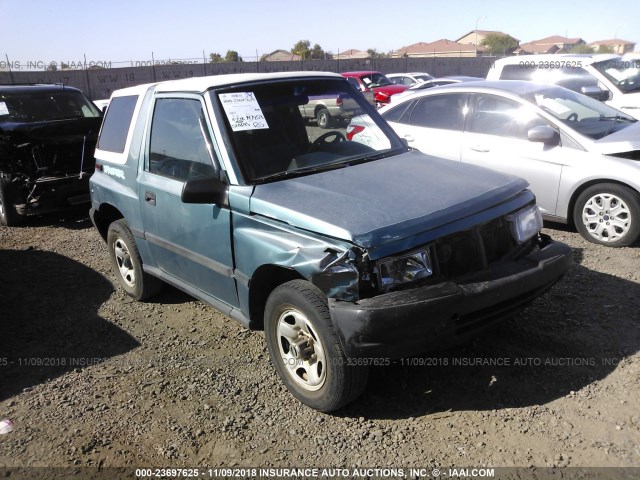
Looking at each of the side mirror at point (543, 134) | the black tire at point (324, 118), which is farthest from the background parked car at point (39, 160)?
the side mirror at point (543, 134)

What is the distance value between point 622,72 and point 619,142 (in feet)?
15.3

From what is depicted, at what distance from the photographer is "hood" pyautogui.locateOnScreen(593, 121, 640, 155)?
511 cm

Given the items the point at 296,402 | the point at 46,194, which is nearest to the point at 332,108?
the point at 296,402

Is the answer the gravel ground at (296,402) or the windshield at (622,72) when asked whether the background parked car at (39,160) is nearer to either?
the gravel ground at (296,402)

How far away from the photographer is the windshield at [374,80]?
1867 cm

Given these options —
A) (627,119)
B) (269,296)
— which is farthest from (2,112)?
(627,119)

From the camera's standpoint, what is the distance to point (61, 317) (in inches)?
180

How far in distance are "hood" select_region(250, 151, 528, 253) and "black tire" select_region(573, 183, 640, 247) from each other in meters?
2.33

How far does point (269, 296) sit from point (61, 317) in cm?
247

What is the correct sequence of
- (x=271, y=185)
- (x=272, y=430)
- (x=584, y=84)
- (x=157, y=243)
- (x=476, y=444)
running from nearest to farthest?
(x=476, y=444)
(x=272, y=430)
(x=271, y=185)
(x=157, y=243)
(x=584, y=84)

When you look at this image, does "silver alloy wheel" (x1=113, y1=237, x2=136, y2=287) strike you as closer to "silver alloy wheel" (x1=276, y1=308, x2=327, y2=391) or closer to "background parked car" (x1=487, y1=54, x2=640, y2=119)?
"silver alloy wheel" (x1=276, y1=308, x2=327, y2=391)

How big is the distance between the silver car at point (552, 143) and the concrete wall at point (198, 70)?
63.7 ft

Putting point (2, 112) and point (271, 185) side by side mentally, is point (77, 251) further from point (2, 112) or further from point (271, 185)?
point (271, 185)

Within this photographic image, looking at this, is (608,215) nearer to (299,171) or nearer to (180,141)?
(299,171)
